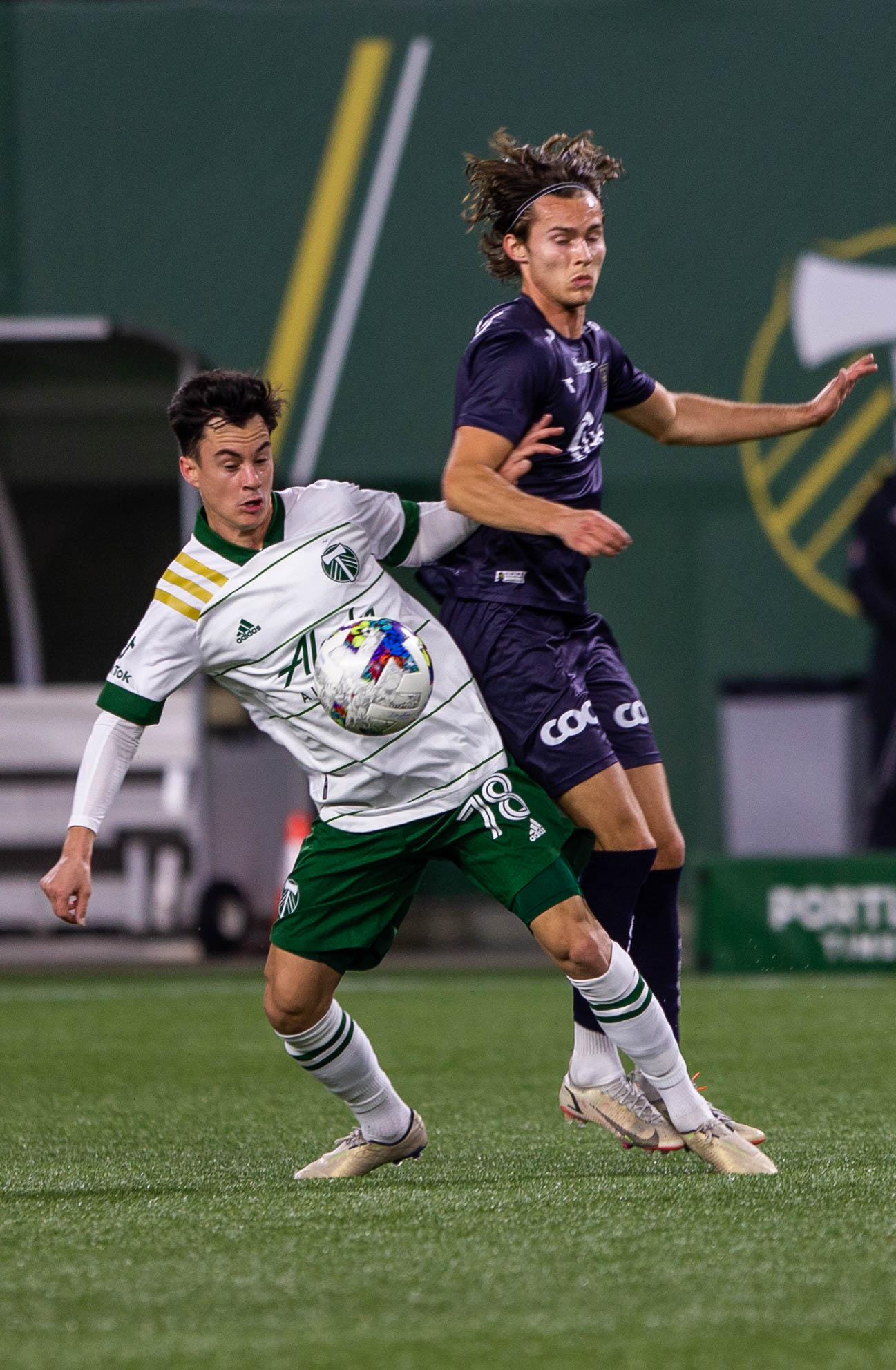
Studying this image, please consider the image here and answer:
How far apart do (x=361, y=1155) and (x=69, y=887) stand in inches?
32.4

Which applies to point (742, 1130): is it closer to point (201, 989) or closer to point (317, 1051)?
point (317, 1051)

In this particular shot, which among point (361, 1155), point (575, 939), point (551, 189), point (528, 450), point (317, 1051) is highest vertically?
point (551, 189)

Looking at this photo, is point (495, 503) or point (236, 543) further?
point (236, 543)

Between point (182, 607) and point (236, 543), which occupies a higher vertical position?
point (236, 543)

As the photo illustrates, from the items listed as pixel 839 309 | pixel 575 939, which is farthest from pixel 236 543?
pixel 839 309

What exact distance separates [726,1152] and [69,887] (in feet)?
4.36

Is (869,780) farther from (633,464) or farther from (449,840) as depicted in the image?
(449,840)

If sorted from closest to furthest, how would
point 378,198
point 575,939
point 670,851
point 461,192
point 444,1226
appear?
1. point 444,1226
2. point 575,939
3. point 670,851
4. point 378,198
5. point 461,192

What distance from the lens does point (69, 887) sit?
3.82 m

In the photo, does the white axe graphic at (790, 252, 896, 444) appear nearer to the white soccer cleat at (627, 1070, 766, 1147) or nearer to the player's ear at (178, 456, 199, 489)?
the white soccer cleat at (627, 1070, 766, 1147)

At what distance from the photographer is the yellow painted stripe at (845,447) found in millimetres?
10820

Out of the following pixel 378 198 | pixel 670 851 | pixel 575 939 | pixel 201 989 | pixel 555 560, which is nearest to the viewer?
pixel 575 939

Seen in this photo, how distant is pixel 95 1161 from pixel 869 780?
21.6 ft

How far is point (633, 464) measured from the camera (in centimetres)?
1092
